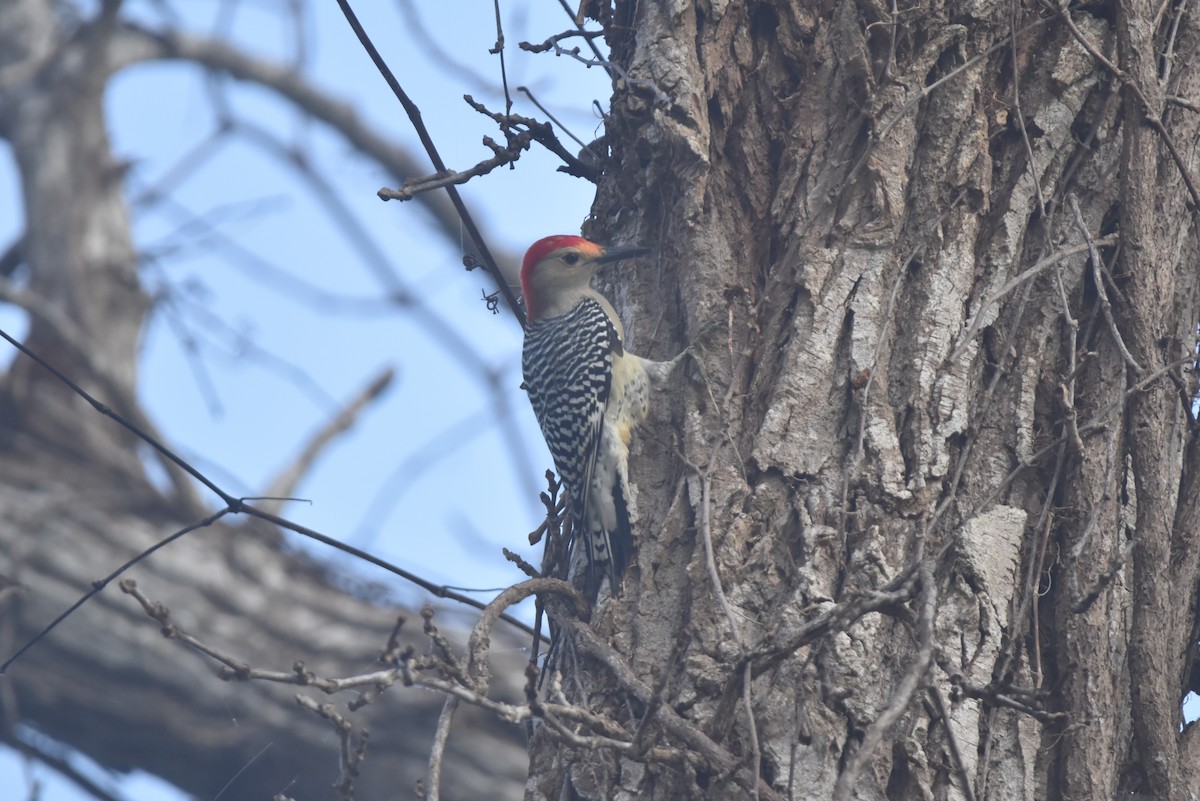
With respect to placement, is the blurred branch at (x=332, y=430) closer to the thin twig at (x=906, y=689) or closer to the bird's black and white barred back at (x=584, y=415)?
the bird's black and white barred back at (x=584, y=415)

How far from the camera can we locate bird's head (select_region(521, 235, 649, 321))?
215 inches

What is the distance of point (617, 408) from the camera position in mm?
4543

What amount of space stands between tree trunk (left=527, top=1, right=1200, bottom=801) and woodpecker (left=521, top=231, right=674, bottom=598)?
0.75 feet

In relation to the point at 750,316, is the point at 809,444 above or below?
below

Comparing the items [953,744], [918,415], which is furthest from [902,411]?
[953,744]

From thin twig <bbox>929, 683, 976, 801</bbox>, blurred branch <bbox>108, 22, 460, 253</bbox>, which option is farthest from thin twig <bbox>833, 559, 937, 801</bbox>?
blurred branch <bbox>108, 22, 460, 253</bbox>

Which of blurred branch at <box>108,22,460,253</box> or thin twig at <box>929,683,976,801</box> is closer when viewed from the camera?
thin twig at <box>929,683,976,801</box>

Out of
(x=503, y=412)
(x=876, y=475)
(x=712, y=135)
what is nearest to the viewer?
(x=876, y=475)

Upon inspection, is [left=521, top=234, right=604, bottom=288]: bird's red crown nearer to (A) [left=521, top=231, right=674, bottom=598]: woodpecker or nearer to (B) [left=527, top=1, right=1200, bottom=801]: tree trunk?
(A) [left=521, top=231, right=674, bottom=598]: woodpecker

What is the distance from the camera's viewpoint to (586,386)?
16.1 ft

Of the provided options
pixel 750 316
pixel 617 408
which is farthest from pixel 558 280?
pixel 750 316

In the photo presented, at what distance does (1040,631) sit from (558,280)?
11.4 ft

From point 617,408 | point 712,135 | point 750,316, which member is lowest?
point 750,316

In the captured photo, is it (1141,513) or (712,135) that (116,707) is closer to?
(712,135)
